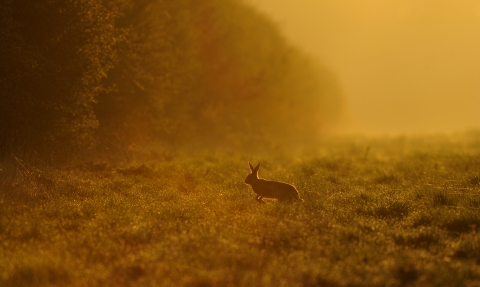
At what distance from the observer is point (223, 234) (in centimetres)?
916

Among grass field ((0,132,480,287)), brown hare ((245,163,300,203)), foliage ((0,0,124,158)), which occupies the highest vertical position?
foliage ((0,0,124,158))

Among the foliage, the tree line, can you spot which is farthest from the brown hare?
the tree line

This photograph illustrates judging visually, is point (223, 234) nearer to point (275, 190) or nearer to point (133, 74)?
point (275, 190)

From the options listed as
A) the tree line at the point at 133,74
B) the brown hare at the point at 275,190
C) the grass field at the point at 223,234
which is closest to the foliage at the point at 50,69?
the tree line at the point at 133,74

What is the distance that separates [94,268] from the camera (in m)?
7.43

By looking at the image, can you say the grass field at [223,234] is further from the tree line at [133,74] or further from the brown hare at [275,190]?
the tree line at [133,74]

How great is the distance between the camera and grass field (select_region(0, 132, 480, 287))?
23.8 ft

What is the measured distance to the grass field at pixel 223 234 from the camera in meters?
7.25

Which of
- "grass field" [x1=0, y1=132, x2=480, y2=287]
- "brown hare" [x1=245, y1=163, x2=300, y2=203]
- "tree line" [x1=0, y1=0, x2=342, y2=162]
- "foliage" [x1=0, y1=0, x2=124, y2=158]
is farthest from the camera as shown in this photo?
"tree line" [x1=0, y1=0, x2=342, y2=162]

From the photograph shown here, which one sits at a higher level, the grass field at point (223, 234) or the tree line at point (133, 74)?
the tree line at point (133, 74)

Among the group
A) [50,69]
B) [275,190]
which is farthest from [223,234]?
[50,69]

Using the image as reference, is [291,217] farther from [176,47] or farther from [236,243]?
[176,47]

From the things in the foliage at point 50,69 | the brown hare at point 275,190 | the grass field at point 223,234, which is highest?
the foliage at point 50,69

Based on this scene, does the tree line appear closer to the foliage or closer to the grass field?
the foliage
